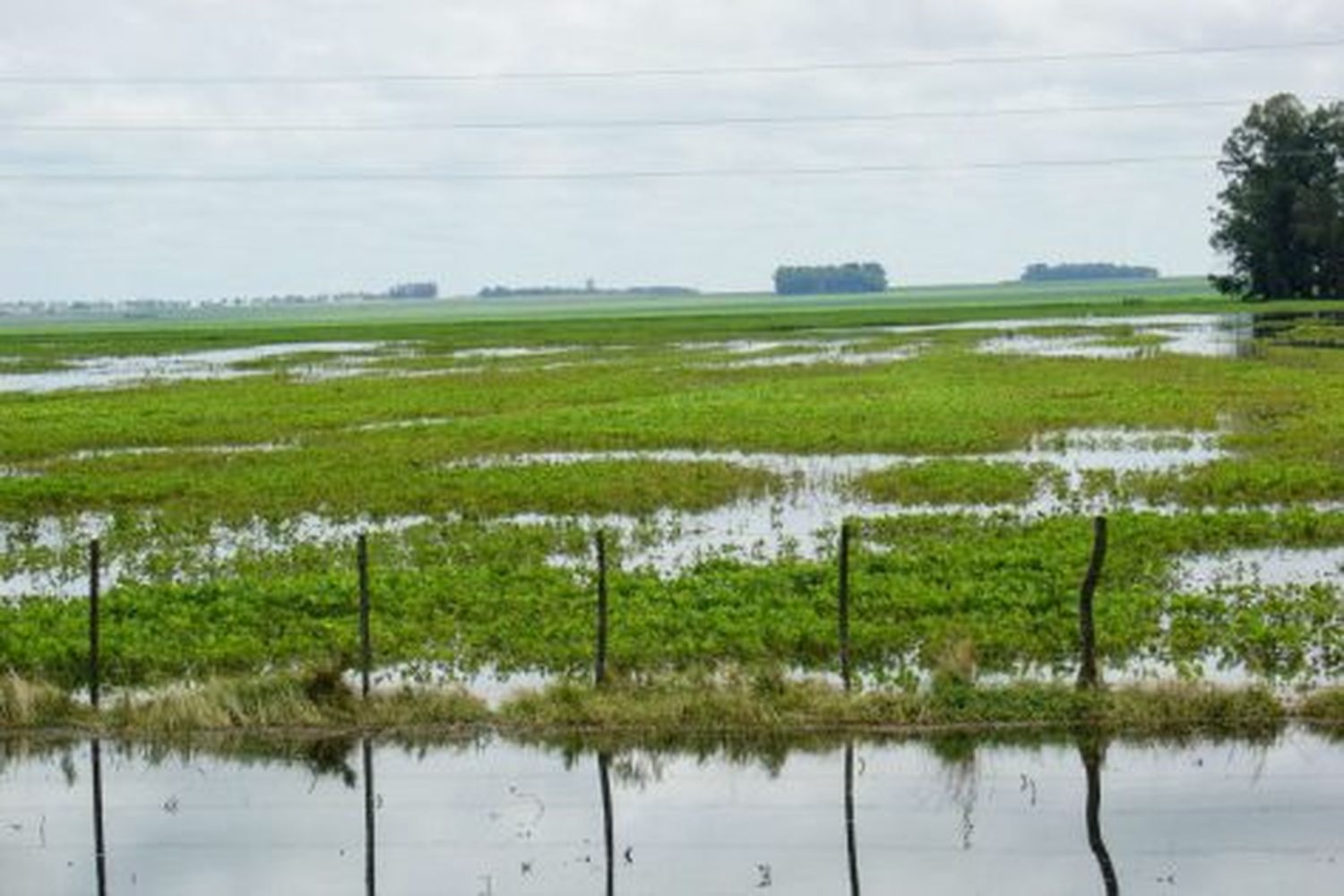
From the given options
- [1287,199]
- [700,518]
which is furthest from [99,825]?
[1287,199]

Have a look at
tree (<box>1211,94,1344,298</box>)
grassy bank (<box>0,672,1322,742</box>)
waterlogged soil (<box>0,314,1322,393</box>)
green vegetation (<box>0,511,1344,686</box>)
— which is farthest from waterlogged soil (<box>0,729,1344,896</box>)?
tree (<box>1211,94,1344,298</box>)

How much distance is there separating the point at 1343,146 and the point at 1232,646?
122 metres

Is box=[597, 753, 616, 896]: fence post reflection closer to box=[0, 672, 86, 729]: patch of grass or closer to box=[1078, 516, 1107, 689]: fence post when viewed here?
box=[1078, 516, 1107, 689]: fence post

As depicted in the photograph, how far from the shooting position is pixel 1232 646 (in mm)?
20406

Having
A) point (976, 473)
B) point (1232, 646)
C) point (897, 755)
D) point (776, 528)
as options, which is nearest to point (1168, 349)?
point (976, 473)

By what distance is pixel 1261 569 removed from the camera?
25.1 meters

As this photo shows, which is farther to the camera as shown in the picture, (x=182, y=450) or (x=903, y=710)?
(x=182, y=450)

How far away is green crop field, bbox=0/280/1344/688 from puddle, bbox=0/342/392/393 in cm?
846

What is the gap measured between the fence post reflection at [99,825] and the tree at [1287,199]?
12204 cm

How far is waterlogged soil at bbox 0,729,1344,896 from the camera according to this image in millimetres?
13969

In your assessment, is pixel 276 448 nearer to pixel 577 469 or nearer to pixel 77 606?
pixel 577 469

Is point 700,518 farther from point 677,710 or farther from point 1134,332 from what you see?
point 1134,332

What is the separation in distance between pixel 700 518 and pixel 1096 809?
17331mm

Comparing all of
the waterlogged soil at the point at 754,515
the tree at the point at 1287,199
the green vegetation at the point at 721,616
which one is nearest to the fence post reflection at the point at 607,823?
the green vegetation at the point at 721,616
